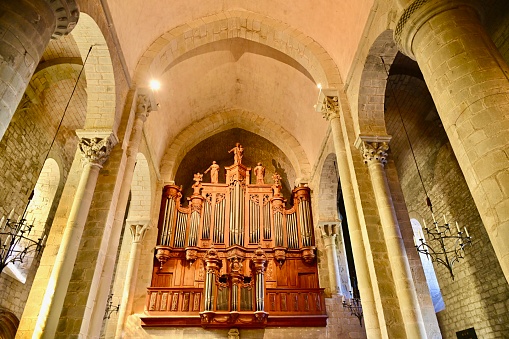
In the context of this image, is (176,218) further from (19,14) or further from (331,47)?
(19,14)

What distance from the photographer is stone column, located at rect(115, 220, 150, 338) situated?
1105 cm

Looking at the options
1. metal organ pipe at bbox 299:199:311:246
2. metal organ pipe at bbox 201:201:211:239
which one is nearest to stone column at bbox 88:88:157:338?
metal organ pipe at bbox 201:201:211:239

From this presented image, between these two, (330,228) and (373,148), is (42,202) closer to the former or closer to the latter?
(330,228)

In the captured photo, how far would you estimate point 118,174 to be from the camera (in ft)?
26.2

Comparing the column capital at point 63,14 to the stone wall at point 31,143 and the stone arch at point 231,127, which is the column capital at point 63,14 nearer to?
the stone wall at point 31,143

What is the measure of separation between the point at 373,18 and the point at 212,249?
8366 mm

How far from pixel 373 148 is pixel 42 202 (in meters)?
10.9

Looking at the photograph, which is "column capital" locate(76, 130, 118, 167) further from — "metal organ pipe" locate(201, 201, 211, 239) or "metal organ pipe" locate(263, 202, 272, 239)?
"metal organ pipe" locate(263, 202, 272, 239)

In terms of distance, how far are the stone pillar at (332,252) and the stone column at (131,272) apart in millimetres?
6454

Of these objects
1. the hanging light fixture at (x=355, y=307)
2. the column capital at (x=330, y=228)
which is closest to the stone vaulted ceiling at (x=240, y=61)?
the column capital at (x=330, y=228)

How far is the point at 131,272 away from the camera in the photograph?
38.7 feet

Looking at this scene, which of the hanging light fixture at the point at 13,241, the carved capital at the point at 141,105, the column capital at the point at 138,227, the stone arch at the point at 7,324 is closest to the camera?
the hanging light fixture at the point at 13,241

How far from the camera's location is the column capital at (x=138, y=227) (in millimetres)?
12516

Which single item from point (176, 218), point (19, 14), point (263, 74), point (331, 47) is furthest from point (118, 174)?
point (263, 74)
